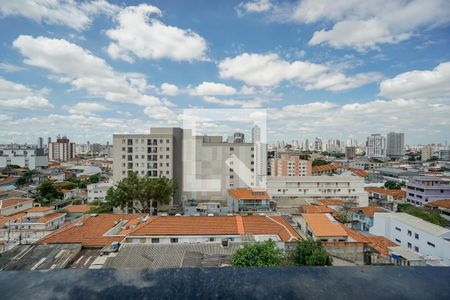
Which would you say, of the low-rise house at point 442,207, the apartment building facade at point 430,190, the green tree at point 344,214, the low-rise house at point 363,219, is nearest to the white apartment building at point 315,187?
the apartment building facade at point 430,190

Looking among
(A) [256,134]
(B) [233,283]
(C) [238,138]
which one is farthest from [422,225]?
(C) [238,138]

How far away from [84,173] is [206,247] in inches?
943

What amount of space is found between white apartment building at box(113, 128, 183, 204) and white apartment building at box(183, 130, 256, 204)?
3.89 feet

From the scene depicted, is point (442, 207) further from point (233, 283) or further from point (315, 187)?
point (233, 283)

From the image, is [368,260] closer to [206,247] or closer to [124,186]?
[206,247]

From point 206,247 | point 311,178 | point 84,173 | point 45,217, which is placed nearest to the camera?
point 206,247

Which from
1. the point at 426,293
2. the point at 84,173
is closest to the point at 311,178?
the point at 426,293

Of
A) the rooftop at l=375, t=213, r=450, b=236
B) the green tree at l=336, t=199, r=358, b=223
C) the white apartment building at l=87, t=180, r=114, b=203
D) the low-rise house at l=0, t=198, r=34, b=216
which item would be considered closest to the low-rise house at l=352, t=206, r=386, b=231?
the green tree at l=336, t=199, r=358, b=223

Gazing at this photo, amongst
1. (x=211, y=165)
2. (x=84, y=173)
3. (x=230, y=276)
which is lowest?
(x=84, y=173)

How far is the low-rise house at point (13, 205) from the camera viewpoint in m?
10.7

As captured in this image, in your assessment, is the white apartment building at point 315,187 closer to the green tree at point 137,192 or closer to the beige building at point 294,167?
the green tree at point 137,192

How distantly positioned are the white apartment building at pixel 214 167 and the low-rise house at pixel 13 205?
7.11m

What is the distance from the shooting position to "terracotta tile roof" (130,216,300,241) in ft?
21.6

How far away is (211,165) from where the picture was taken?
14312 millimetres
